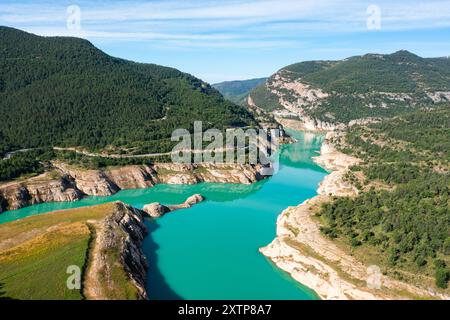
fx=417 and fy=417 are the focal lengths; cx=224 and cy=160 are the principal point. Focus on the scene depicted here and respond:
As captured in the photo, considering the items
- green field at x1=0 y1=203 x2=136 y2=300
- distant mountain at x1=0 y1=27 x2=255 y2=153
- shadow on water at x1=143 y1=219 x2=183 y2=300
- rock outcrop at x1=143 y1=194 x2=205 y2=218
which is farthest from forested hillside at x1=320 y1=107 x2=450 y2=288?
distant mountain at x1=0 y1=27 x2=255 y2=153

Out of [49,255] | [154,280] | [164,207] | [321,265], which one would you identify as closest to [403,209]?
[321,265]

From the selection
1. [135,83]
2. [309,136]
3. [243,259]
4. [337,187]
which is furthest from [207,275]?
[309,136]

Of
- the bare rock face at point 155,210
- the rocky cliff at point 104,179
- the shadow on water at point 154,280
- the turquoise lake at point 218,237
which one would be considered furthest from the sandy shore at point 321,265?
the rocky cliff at point 104,179

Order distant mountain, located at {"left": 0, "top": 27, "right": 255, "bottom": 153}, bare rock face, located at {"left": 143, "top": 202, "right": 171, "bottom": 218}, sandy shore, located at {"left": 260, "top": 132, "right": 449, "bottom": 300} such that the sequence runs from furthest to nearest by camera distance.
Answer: distant mountain, located at {"left": 0, "top": 27, "right": 255, "bottom": 153} → bare rock face, located at {"left": 143, "top": 202, "right": 171, "bottom": 218} → sandy shore, located at {"left": 260, "top": 132, "right": 449, "bottom": 300}

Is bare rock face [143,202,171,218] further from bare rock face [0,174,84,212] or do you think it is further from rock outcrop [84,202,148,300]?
bare rock face [0,174,84,212]

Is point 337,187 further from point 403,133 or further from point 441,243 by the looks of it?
point 403,133

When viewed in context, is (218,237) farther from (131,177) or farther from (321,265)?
→ (131,177)

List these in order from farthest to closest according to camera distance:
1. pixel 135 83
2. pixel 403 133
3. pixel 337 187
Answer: pixel 135 83, pixel 403 133, pixel 337 187
